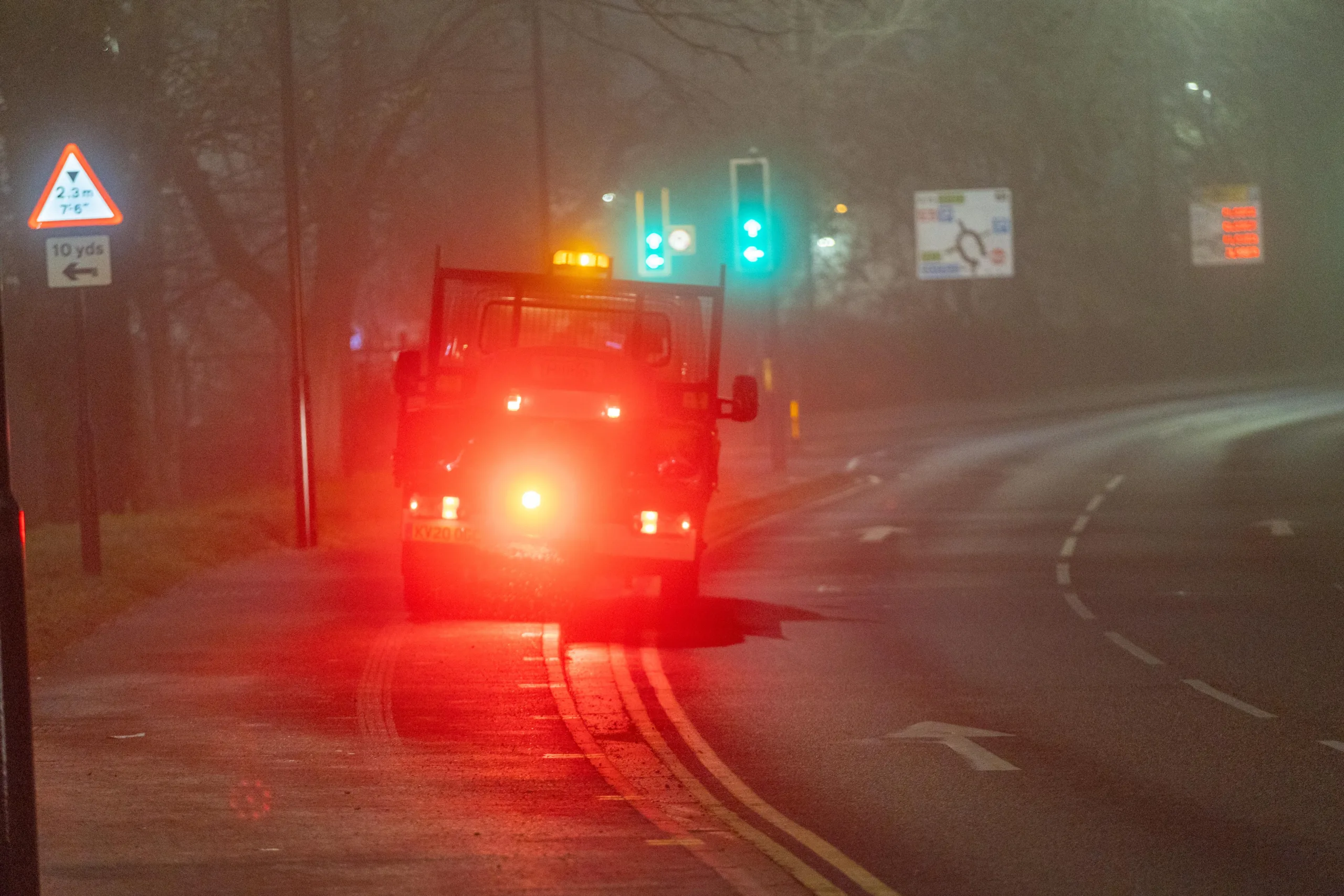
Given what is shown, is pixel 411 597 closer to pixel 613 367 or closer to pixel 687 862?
pixel 613 367

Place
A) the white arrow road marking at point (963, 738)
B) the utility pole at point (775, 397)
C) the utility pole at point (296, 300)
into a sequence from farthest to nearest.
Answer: the utility pole at point (775, 397) → the utility pole at point (296, 300) → the white arrow road marking at point (963, 738)

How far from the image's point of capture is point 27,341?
2273cm

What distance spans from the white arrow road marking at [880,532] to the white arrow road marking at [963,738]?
12340 mm

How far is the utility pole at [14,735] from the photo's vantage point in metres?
5.98

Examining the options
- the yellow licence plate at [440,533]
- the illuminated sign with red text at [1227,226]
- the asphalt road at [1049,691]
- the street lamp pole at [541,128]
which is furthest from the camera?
the illuminated sign with red text at [1227,226]

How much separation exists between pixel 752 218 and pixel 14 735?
80.9 ft

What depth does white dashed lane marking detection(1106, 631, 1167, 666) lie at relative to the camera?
45.8 ft

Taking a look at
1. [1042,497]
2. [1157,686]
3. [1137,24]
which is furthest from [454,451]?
[1137,24]

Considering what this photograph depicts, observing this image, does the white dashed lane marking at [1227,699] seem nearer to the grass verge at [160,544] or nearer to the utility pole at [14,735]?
the grass verge at [160,544]

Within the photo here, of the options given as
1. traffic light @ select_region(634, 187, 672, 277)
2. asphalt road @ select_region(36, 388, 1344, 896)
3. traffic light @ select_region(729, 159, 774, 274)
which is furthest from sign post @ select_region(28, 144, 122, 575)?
traffic light @ select_region(634, 187, 672, 277)

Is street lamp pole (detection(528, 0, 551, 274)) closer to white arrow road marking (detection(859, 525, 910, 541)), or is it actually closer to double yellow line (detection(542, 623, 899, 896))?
white arrow road marking (detection(859, 525, 910, 541))

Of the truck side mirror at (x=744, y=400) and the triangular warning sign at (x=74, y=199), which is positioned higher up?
the triangular warning sign at (x=74, y=199)

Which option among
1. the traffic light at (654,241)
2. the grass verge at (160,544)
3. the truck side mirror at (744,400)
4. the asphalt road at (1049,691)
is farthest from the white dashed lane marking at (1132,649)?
the traffic light at (654,241)

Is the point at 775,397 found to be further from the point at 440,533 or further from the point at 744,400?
the point at 440,533
